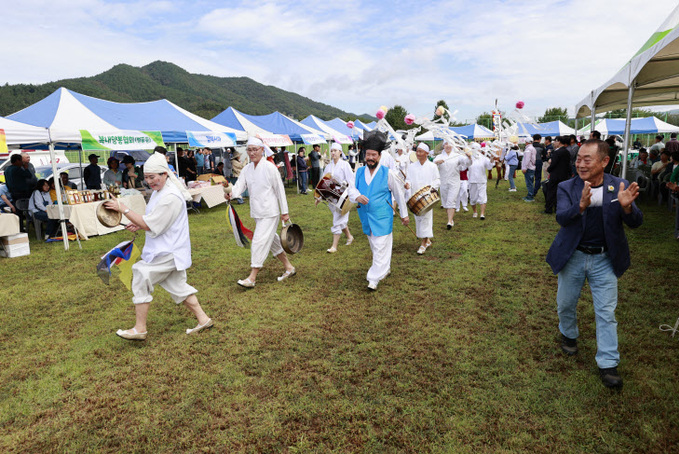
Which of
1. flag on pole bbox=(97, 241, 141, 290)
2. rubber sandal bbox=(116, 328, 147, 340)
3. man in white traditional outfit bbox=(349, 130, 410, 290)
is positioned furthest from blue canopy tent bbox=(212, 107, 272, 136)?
rubber sandal bbox=(116, 328, 147, 340)

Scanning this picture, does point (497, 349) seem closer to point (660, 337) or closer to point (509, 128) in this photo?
point (660, 337)

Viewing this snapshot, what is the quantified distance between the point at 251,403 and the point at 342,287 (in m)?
2.56

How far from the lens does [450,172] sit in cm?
864

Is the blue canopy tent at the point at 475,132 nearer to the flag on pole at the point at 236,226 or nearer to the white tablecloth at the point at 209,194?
the white tablecloth at the point at 209,194

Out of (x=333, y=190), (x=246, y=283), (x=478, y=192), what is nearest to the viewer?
(x=246, y=283)

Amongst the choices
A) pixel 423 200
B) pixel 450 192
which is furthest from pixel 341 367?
pixel 450 192

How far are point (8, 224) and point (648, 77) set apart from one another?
12173mm

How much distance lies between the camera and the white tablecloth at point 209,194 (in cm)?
1163

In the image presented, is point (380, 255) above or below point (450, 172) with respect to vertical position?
below

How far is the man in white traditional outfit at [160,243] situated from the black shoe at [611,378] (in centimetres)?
356

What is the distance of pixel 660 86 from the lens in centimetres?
946

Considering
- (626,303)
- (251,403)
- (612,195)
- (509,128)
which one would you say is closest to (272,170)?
(251,403)

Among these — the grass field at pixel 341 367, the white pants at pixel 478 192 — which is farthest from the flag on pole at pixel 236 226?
the white pants at pixel 478 192

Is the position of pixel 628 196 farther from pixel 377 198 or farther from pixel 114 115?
pixel 114 115
